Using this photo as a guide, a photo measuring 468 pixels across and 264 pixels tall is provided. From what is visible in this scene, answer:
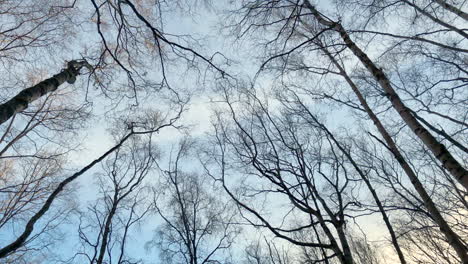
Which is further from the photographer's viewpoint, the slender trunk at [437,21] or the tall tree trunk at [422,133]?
the slender trunk at [437,21]

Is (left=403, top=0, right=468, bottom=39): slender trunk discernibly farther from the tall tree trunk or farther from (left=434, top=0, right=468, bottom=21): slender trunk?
the tall tree trunk

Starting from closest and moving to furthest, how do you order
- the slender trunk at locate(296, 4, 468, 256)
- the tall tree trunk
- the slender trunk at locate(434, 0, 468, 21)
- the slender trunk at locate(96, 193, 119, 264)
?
1. the tall tree trunk
2. the slender trunk at locate(296, 4, 468, 256)
3. the slender trunk at locate(434, 0, 468, 21)
4. the slender trunk at locate(96, 193, 119, 264)

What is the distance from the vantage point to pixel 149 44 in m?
4.06

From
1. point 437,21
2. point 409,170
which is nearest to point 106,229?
point 409,170

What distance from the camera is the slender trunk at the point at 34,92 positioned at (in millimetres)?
3002

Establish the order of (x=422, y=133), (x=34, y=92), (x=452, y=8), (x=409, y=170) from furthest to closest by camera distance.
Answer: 1. (x=452, y=8)
2. (x=409, y=170)
3. (x=34, y=92)
4. (x=422, y=133)

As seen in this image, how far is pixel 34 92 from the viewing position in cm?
358

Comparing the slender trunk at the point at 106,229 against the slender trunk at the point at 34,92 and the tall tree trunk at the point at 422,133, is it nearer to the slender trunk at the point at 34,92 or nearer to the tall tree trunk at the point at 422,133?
the slender trunk at the point at 34,92

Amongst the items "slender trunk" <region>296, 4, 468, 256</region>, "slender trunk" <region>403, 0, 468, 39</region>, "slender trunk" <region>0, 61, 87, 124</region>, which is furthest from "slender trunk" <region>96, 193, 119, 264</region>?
"slender trunk" <region>403, 0, 468, 39</region>

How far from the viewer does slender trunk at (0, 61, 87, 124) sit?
3002 millimetres

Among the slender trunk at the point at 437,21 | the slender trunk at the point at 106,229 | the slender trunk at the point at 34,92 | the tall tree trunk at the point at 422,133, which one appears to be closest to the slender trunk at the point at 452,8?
the slender trunk at the point at 437,21

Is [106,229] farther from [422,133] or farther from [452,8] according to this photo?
[452,8]

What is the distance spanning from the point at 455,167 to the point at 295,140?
3.54 meters

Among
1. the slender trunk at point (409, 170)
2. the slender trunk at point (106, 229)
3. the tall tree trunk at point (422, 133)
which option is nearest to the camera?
the tall tree trunk at point (422, 133)
